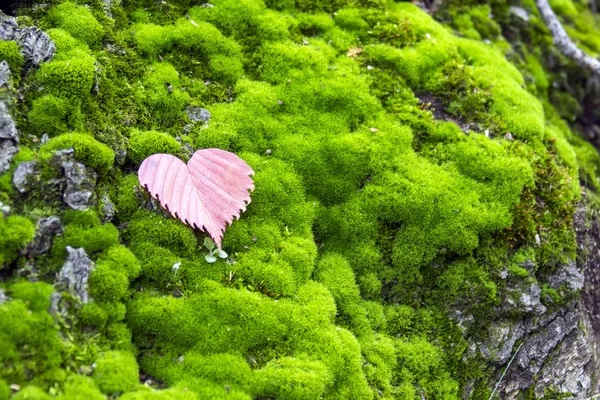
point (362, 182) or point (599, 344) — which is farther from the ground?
point (362, 182)

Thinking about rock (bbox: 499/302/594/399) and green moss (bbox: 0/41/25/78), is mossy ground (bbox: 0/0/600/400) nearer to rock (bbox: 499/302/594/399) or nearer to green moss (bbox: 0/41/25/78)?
green moss (bbox: 0/41/25/78)

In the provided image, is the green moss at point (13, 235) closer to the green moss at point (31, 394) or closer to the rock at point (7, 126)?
the rock at point (7, 126)

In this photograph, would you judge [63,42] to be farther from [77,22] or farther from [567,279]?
[567,279]

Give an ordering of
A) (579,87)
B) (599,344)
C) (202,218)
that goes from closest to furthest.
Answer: (202,218) → (599,344) → (579,87)

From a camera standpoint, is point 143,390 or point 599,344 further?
point 599,344

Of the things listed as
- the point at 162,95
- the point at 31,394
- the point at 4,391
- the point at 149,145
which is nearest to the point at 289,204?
the point at 149,145

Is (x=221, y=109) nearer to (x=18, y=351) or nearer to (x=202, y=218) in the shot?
(x=202, y=218)

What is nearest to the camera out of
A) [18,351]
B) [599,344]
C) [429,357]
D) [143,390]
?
[18,351]

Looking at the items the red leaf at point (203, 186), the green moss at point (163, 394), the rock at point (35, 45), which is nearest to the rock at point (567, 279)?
the red leaf at point (203, 186)

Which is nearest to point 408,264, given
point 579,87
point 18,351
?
point 18,351
